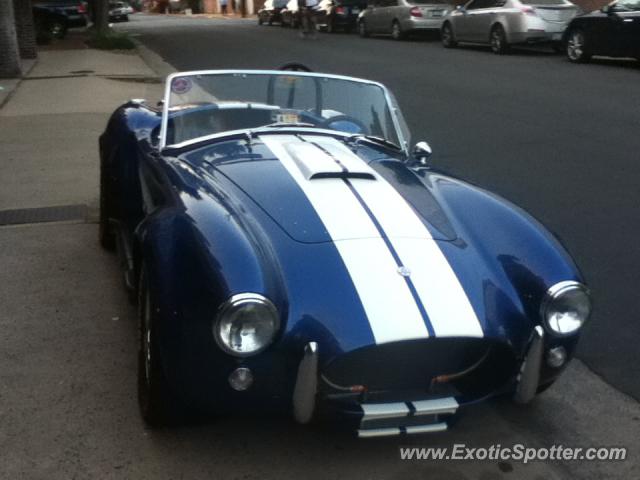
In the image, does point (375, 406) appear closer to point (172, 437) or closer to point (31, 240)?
point (172, 437)

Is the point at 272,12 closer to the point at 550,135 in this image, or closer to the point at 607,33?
the point at 607,33

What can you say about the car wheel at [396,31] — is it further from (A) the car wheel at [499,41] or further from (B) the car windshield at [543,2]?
(B) the car windshield at [543,2]

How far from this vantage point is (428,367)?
336cm

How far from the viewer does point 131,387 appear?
416cm

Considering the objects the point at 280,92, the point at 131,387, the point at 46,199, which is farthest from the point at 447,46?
the point at 131,387

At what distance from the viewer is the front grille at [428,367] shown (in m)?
3.30

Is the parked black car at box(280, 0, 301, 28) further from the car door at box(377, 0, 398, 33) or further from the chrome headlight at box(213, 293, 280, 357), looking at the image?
the chrome headlight at box(213, 293, 280, 357)

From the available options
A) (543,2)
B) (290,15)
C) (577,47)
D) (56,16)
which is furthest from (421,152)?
(290,15)

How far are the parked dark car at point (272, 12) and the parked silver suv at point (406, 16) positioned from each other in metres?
10.3

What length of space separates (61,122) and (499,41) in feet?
37.2

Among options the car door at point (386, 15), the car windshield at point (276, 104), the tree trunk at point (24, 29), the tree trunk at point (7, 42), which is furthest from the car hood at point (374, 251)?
the car door at point (386, 15)

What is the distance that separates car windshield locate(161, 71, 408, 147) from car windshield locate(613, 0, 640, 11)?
1252 centimetres

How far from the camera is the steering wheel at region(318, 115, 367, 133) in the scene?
5047mm

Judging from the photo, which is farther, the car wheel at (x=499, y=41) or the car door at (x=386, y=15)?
the car door at (x=386, y=15)
